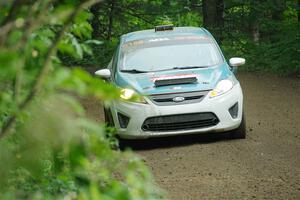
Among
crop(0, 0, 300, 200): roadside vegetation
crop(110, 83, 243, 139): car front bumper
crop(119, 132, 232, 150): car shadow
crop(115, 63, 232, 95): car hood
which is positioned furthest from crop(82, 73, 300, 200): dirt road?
crop(0, 0, 300, 200): roadside vegetation

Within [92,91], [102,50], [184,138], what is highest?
[92,91]

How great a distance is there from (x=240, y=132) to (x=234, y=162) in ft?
6.08

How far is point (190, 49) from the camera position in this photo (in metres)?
12.1

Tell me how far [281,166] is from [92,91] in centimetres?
758

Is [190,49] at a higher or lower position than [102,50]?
higher

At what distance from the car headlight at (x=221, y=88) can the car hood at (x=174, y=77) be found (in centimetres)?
7

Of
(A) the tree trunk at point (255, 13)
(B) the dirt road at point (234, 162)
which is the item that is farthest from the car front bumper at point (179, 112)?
(A) the tree trunk at point (255, 13)

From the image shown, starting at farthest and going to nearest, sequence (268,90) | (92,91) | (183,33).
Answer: (268,90), (183,33), (92,91)

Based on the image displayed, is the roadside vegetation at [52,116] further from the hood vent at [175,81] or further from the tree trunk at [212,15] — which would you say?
the tree trunk at [212,15]

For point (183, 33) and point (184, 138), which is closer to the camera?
point (184, 138)

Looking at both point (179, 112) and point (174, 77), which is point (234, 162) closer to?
point (179, 112)

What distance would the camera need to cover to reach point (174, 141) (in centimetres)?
1148

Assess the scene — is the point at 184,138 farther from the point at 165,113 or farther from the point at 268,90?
the point at 268,90

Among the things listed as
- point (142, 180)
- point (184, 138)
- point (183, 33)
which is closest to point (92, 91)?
point (142, 180)
